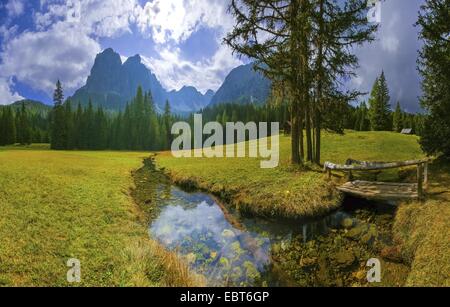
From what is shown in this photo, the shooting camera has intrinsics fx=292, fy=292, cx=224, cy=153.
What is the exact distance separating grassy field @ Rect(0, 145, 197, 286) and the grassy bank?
601 cm

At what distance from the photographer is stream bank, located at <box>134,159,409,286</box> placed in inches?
329

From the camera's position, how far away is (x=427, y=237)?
8.98 metres

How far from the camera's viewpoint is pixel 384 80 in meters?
73.8

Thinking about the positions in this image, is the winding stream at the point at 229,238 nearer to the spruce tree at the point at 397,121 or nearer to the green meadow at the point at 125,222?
the green meadow at the point at 125,222

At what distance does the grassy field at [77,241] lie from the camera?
735cm

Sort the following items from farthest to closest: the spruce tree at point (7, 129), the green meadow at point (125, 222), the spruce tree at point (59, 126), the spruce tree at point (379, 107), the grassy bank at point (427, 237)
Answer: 1. the spruce tree at point (7, 129)
2. the spruce tree at point (59, 126)
3. the spruce tree at point (379, 107)
4. the green meadow at point (125, 222)
5. the grassy bank at point (427, 237)

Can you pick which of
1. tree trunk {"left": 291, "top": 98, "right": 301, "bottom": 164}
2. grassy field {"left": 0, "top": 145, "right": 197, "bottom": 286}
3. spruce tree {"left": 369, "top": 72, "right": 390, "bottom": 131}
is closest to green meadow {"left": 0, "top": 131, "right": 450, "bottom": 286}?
grassy field {"left": 0, "top": 145, "right": 197, "bottom": 286}

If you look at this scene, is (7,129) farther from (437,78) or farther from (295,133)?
(437,78)

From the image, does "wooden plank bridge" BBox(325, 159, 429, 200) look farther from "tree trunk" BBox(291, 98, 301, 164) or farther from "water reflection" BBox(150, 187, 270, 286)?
"water reflection" BBox(150, 187, 270, 286)

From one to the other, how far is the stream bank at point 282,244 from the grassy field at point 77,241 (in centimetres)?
121

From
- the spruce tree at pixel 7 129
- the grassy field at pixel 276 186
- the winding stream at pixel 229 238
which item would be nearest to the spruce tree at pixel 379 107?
the grassy field at pixel 276 186

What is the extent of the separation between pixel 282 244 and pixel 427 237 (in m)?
4.50

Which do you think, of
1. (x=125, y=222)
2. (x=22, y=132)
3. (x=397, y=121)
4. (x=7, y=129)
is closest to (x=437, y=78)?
(x=125, y=222)
